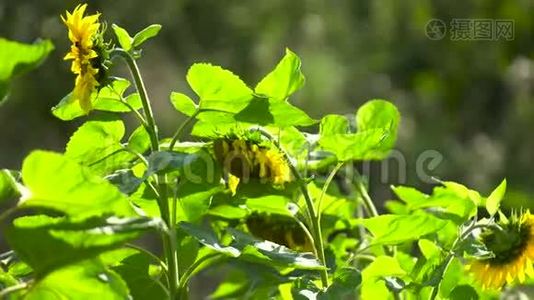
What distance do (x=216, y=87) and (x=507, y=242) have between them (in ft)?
0.64

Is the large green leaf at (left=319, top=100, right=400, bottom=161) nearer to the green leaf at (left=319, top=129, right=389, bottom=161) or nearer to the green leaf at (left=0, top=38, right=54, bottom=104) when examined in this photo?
the green leaf at (left=319, top=129, right=389, bottom=161)

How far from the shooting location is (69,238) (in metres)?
0.36

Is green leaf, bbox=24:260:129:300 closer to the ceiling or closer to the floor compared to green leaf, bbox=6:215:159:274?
closer to the floor

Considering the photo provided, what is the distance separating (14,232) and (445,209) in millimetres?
294

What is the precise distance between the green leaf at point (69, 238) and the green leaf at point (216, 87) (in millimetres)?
127

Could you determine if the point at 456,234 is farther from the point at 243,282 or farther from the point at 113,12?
the point at 113,12

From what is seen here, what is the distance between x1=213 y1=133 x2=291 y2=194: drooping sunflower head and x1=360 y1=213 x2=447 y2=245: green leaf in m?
0.05

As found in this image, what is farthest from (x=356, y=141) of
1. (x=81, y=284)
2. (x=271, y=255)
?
(x=81, y=284)

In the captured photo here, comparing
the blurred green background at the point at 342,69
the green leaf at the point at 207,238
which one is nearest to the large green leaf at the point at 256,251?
the green leaf at the point at 207,238

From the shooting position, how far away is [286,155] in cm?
53

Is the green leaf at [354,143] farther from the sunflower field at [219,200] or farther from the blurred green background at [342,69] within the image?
the blurred green background at [342,69]

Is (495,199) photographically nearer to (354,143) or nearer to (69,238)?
(354,143)

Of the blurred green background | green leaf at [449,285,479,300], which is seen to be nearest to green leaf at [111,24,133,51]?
green leaf at [449,285,479,300]

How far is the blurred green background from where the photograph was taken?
2.59 m
